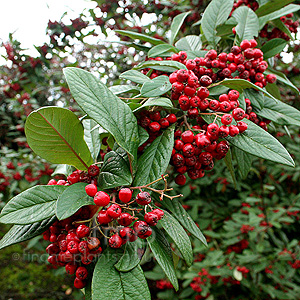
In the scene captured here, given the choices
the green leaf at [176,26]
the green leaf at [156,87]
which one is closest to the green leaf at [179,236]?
the green leaf at [156,87]

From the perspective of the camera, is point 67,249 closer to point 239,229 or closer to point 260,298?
point 239,229

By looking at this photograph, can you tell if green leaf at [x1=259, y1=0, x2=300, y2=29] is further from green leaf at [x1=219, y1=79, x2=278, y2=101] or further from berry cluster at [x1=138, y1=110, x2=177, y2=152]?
berry cluster at [x1=138, y1=110, x2=177, y2=152]

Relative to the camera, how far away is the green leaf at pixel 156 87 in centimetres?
87

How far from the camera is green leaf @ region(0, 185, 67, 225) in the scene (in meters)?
0.75

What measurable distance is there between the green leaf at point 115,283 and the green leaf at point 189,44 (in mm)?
1095

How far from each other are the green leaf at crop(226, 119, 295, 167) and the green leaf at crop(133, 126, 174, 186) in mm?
243

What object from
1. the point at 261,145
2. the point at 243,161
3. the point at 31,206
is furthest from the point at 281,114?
the point at 31,206

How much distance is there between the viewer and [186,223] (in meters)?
0.95

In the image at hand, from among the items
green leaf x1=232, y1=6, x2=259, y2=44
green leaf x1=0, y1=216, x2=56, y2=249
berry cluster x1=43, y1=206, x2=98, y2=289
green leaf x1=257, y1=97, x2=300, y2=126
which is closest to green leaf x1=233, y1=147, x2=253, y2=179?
green leaf x1=257, y1=97, x2=300, y2=126

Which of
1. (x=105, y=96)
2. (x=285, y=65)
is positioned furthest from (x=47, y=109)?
(x=285, y=65)

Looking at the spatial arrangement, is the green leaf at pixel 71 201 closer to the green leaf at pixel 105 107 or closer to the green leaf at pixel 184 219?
the green leaf at pixel 105 107

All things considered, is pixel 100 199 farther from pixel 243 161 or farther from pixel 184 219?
pixel 243 161

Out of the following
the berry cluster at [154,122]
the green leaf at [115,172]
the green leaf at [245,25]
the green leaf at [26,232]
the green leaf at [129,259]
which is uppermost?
the green leaf at [245,25]

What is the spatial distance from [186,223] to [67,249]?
0.42 metres
